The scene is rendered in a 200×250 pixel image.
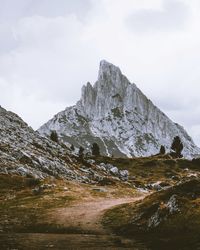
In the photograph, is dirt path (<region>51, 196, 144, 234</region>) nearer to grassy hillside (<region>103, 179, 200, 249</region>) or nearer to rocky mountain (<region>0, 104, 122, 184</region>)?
grassy hillside (<region>103, 179, 200, 249</region>)

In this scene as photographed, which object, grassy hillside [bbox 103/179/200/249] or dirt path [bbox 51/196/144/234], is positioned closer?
grassy hillside [bbox 103/179/200/249]

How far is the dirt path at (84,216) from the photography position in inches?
2067

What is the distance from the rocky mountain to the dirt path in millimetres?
30847

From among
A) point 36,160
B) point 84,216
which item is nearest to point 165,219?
point 84,216

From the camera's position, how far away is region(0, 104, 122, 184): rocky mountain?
99.7 m

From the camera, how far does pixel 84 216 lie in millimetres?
58812

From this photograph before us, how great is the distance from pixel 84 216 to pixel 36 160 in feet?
164

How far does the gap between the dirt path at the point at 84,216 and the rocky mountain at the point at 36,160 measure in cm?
3085

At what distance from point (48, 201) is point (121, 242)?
32.4 metres

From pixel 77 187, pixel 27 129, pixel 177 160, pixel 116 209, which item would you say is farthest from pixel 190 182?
pixel 177 160

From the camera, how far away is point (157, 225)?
48.3 meters

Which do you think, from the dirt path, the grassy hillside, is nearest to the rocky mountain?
the dirt path

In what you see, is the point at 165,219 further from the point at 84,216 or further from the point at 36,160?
the point at 36,160

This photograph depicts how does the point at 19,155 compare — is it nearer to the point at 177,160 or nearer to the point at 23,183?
the point at 23,183
